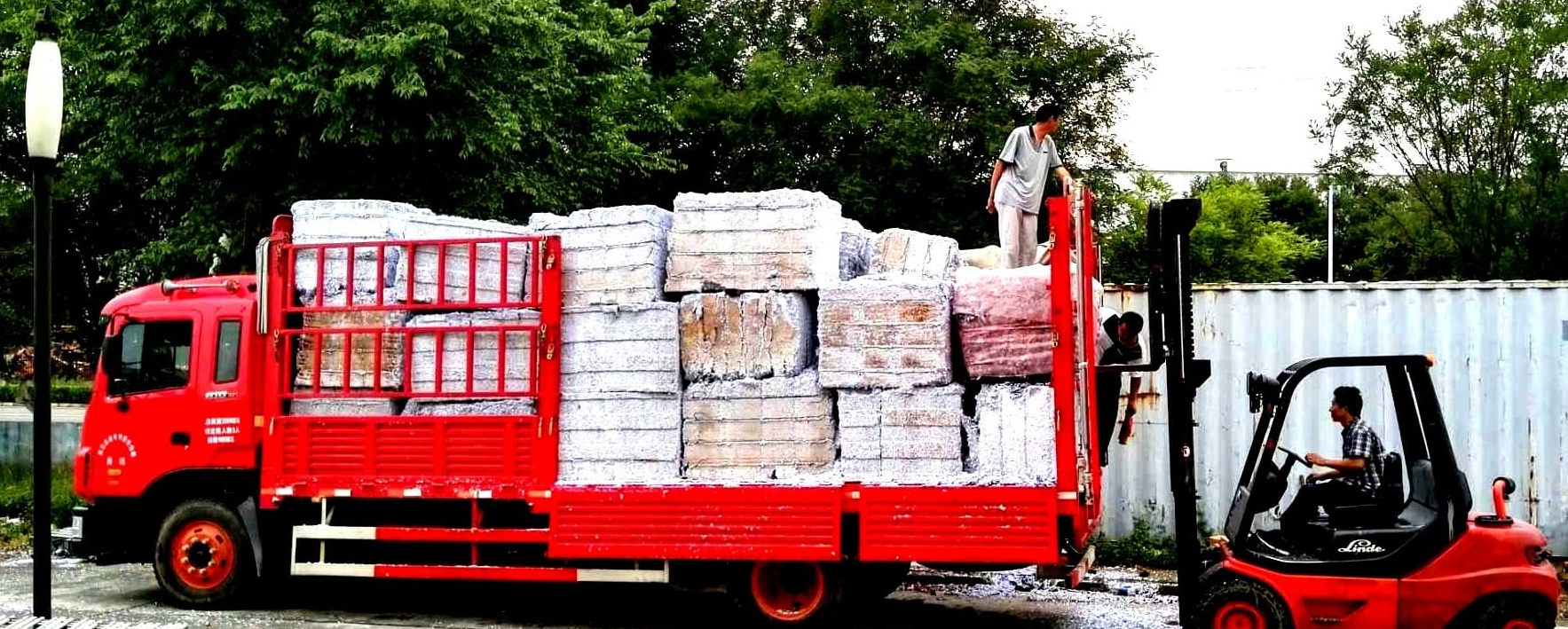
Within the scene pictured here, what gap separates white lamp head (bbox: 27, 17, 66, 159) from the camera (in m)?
7.98

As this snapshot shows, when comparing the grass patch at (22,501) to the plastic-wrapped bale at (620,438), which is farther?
the grass patch at (22,501)

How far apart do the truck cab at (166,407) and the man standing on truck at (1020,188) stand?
4902 mm

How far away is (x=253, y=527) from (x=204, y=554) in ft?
1.45

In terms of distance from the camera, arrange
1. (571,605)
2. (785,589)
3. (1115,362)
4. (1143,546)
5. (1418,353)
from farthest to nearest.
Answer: (1143,546), (1418,353), (571,605), (1115,362), (785,589)

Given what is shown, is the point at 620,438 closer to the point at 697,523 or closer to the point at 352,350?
the point at 697,523

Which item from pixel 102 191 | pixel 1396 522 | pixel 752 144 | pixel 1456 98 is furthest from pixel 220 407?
pixel 1456 98

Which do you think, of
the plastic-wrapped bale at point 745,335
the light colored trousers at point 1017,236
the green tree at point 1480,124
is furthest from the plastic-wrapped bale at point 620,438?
the green tree at point 1480,124

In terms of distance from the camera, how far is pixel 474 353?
30.1 ft

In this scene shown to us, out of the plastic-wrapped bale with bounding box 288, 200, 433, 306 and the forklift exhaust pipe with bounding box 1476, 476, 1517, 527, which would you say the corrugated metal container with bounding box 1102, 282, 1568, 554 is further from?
the plastic-wrapped bale with bounding box 288, 200, 433, 306

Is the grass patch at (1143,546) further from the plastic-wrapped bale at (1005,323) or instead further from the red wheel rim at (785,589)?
the plastic-wrapped bale at (1005,323)

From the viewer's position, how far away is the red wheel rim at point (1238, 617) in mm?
7793

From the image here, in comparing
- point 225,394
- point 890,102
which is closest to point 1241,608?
point 225,394

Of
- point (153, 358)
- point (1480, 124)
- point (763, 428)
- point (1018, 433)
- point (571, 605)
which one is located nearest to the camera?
point (1018, 433)

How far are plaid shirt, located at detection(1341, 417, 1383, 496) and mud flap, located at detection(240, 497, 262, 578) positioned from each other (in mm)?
6658
